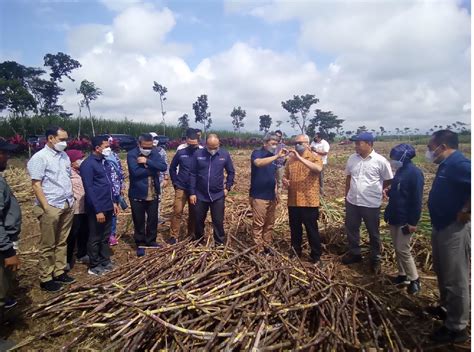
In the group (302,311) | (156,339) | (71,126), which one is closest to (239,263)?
(302,311)

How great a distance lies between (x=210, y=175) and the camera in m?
4.78

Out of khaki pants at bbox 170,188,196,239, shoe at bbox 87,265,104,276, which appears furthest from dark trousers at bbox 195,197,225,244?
shoe at bbox 87,265,104,276

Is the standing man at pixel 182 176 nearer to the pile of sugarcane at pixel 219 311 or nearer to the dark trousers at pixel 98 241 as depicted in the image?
the dark trousers at pixel 98 241

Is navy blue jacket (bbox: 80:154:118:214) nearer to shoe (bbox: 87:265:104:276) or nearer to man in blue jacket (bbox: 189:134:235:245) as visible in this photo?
shoe (bbox: 87:265:104:276)

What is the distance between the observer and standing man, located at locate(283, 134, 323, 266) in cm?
442

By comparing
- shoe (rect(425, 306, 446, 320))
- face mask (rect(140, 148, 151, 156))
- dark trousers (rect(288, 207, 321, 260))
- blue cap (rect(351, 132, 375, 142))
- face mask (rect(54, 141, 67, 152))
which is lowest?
shoe (rect(425, 306, 446, 320))

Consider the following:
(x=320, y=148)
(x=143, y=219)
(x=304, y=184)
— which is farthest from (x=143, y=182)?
(x=320, y=148)

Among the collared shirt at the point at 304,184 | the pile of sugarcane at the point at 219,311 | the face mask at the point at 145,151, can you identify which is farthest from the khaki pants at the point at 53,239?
the collared shirt at the point at 304,184

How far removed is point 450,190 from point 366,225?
1636mm

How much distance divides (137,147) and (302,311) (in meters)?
3.51

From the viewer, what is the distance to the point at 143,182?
474 centimetres

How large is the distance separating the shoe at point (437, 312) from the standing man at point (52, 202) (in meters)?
4.45

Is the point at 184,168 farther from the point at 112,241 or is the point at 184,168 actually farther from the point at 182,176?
the point at 112,241

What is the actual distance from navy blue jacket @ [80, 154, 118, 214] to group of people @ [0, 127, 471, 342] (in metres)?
0.01
